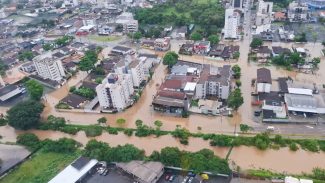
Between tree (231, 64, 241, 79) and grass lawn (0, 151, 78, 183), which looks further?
tree (231, 64, 241, 79)

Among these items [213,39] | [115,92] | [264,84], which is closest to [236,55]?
[213,39]

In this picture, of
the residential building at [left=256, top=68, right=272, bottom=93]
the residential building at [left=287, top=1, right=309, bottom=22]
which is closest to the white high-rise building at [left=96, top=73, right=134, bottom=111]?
the residential building at [left=256, top=68, right=272, bottom=93]

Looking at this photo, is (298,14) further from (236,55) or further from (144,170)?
(144,170)

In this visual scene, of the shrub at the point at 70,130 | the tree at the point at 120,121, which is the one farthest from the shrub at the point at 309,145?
the shrub at the point at 70,130

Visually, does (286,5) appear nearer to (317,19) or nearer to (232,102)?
(317,19)

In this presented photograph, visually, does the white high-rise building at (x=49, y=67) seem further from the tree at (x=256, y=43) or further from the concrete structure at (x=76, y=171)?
the tree at (x=256, y=43)

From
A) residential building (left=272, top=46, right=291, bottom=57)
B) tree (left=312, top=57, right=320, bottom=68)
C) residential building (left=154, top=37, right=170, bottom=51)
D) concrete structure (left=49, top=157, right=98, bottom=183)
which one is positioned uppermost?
residential building (left=154, top=37, right=170, bottom=51)

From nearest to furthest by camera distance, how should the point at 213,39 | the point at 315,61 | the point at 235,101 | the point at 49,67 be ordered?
the point at 235,101, the point at 315,61, the point at 49,67, the point at 213,39

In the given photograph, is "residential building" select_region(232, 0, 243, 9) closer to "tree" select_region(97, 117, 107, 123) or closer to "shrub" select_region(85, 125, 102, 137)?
"tree" select_region(97, 117, 107, 123)

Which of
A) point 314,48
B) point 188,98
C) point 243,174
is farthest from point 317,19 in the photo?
point 243,174
